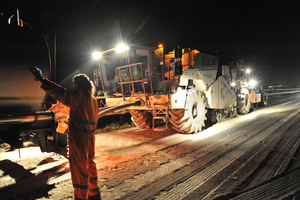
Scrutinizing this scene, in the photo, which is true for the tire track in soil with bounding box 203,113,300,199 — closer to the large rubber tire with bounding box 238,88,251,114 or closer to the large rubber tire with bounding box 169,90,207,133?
the large rubber tire with bounding box 169,90,207,133

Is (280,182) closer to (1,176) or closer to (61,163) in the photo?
(61,163)

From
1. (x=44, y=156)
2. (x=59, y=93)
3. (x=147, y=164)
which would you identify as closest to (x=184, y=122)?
(x=147, y=164)

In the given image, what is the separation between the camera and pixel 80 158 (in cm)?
246

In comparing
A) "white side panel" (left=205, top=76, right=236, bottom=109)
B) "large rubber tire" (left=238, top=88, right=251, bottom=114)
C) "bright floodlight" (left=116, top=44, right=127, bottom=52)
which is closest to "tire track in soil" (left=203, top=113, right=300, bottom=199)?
"white side panel" (left=205, top=76, right=236, bottom=109)

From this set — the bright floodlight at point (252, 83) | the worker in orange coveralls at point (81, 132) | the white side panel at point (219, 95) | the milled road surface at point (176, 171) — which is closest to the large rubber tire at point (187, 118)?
the milled road surface at point (176, 171)

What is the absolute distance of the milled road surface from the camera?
2807mm

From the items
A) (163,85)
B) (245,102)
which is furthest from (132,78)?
(245,102)

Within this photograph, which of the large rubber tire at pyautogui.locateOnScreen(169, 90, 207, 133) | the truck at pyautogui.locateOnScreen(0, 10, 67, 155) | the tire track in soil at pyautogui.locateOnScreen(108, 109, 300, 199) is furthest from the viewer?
the large rubber tire at pyautogui.locateOnScreen(169, 90, 207, 133)

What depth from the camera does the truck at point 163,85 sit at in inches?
261

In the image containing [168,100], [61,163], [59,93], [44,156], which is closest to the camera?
[59,93]

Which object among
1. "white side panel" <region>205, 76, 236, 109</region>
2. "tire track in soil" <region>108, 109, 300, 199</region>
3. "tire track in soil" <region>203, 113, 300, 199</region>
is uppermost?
"white side panel" <region>205, 76, 236, 109</region>

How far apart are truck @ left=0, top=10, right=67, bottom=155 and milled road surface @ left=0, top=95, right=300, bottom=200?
33.4 inches

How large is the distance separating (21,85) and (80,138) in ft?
3.84

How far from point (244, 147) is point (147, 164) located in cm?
269
